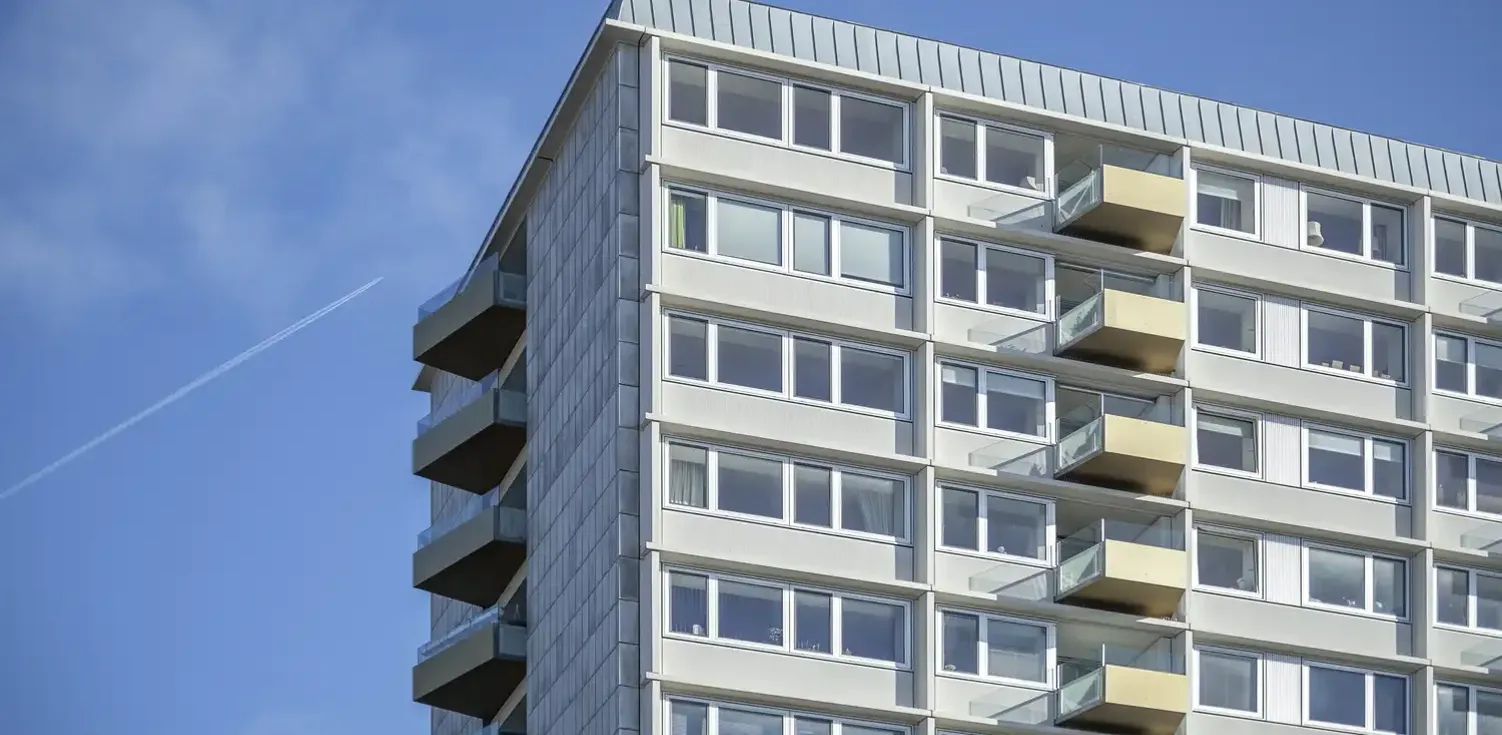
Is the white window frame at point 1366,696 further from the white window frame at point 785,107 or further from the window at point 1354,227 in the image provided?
the white window frame at point 785,107

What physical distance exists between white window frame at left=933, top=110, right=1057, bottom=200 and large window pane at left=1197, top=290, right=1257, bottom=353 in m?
5.35

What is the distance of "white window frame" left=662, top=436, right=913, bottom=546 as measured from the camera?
82062 millimetres

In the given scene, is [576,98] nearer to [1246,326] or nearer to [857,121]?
[857,121]

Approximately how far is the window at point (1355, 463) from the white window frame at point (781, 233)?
1258cm

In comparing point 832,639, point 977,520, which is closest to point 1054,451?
point 977,520

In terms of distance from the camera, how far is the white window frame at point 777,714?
80.2 metres

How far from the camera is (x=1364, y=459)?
299 ft

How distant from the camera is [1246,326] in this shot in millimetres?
90750

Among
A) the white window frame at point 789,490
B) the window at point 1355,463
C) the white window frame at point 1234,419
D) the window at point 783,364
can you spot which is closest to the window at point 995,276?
the window at point 783,364

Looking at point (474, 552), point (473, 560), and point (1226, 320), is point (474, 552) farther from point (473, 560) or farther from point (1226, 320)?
point (1226, 320)

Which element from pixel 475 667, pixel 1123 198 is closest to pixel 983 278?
pixel 1123 198

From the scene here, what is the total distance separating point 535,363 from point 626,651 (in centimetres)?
1391

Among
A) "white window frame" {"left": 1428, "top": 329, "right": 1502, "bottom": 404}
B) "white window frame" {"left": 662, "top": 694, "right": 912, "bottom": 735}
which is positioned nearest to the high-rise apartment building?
"white window frame" {"left": 662, "top": 694, "right": 912, "bottom": 735}

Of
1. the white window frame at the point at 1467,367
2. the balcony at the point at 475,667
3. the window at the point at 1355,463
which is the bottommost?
the balcony at the point at 475,667
